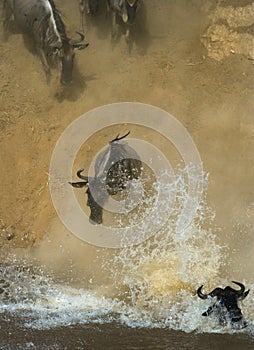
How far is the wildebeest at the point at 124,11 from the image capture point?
31.8ft

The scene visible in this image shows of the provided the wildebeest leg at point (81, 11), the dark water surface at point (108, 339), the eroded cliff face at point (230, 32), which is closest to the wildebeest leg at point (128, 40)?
the wildebeest leg at point (81, 11)

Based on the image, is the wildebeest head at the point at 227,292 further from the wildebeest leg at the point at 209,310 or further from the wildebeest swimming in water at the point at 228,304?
the wildebeest leg at the point at 209,310

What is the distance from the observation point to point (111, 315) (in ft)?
26.2

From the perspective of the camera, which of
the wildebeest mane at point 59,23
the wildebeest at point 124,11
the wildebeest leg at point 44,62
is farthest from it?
the wildebeest leg at point 44,62

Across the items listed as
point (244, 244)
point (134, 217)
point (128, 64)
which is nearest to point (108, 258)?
point (134, 217)

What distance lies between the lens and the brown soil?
9000 millimetres

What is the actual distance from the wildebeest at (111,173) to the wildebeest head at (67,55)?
63.3 inches

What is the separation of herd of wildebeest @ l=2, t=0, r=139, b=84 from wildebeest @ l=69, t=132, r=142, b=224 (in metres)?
1.78

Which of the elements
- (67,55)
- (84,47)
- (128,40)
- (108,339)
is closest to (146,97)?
(128,40)

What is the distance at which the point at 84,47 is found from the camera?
9602 millimetres

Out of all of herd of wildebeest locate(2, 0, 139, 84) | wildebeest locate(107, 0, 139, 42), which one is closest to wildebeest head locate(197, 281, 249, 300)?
herd of wildebeest locate(2, 0, 139, 84)

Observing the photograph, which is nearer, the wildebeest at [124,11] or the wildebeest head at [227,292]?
the wildebeest head at [227,292]

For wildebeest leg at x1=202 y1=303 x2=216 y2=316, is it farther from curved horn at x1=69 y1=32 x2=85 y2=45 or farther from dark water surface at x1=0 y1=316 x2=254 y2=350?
curved horn at x1=69 y1=32 x2=85 y2=45

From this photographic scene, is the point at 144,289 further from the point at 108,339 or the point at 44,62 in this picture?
the point at 44,62
